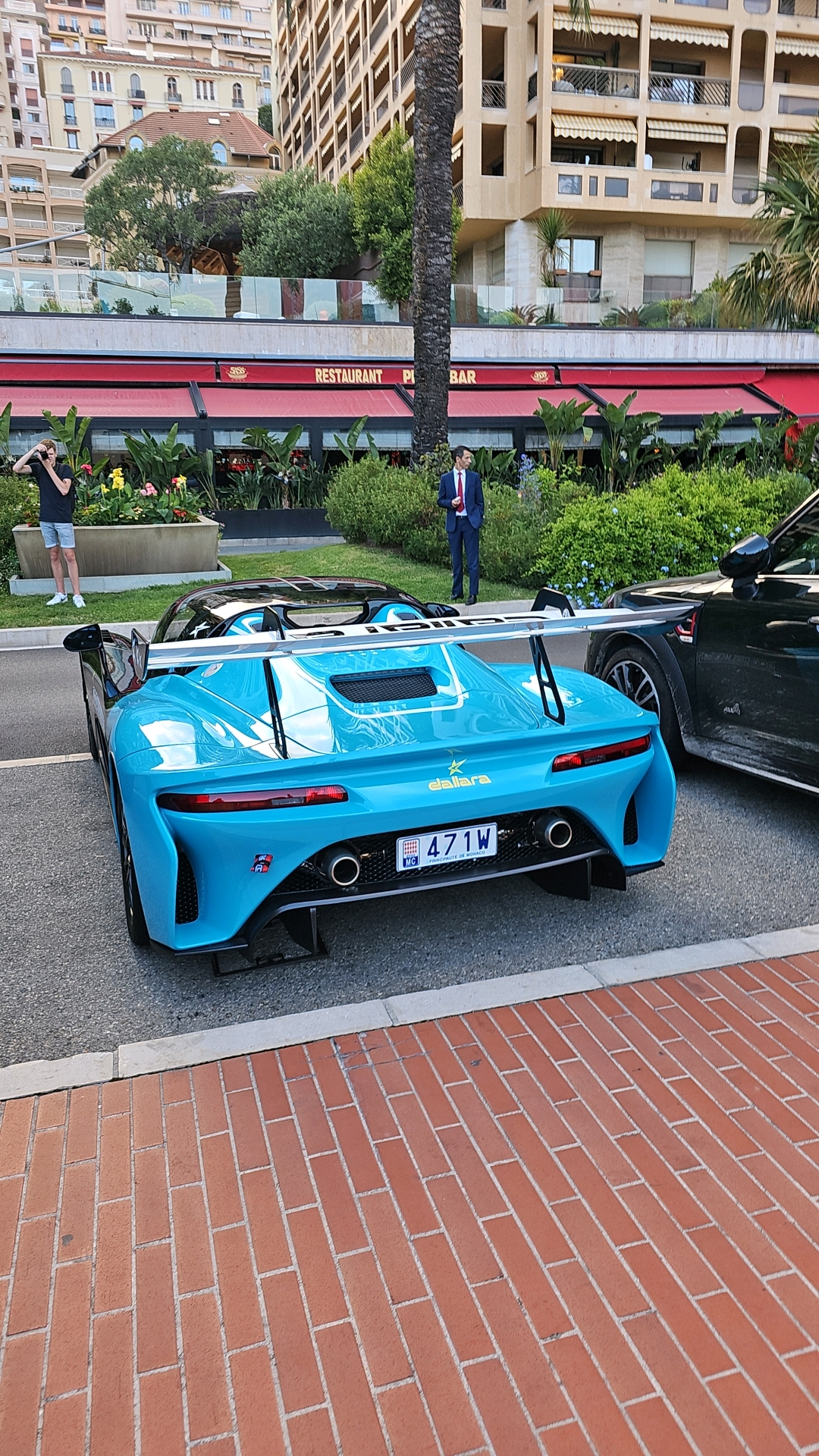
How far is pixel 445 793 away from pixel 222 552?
16486 mm

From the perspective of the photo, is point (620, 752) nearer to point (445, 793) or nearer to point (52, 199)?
point (445, 793)

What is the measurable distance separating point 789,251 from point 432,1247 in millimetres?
18688

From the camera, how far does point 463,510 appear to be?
40.8 ft

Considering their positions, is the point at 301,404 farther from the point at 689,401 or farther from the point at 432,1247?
the point at 432,1247

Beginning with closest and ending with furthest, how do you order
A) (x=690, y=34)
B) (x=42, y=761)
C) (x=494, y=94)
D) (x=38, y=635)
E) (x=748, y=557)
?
(x=748, y=557)
(x=42, y=761)
(x=38, y=635)
(x=494, y=94)
(x=690, y=34)

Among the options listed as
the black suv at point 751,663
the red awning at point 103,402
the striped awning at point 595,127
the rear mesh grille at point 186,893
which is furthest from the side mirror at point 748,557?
the striped awning at point 595,127

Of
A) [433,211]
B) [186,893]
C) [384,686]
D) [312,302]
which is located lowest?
[186,893]

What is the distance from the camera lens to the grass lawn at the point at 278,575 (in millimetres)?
12094

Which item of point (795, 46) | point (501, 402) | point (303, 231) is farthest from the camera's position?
point (303, 231)

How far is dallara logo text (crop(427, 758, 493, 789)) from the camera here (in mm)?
3365

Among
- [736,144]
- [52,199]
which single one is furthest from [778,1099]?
[52,199]

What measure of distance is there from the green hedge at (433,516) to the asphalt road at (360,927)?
8302 millimetres

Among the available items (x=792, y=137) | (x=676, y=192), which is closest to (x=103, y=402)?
(x=676, y=192)

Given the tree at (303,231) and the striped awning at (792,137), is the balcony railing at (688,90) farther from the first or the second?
the tree at (303,231)
